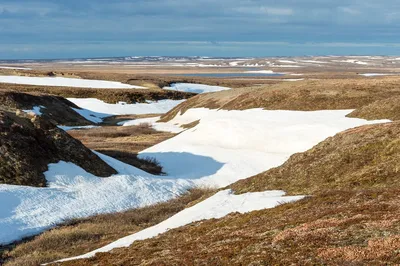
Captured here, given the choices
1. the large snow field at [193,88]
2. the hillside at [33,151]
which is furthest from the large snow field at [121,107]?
the hillside at [33,151]

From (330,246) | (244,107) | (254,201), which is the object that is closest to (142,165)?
(254,201)

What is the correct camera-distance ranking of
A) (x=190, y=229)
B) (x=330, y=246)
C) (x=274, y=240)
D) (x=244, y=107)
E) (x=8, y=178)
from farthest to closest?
1. (x=244, y=107)
2. (x=8, y=178)
3. (x=190, y=229)
4. (x=274, y=240)
5. (x=330, y=246)

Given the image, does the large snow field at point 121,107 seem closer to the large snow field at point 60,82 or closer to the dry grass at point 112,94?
the dry grass at point 112,94

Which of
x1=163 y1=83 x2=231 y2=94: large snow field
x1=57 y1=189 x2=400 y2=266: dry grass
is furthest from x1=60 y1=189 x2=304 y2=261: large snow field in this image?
x1=163 y1=83 x2=231 y2=94: large snow field

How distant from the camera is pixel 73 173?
36.1 meters

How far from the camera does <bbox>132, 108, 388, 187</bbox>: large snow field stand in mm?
43062

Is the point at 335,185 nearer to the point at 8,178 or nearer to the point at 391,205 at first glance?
the point at 391,205

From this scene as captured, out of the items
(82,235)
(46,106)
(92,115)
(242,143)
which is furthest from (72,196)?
(92,115)

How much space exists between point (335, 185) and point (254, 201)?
4568 millimetres

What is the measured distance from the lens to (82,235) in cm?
2591

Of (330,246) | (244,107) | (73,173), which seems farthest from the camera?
(244,107)

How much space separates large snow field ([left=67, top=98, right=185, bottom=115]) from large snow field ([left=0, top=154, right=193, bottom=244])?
229 feet

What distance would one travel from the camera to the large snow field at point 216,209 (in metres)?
22.1

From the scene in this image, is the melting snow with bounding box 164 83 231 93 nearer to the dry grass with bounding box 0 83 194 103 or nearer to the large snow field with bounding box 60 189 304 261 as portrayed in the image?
the dry grass with bounding box 0 83 194 103
